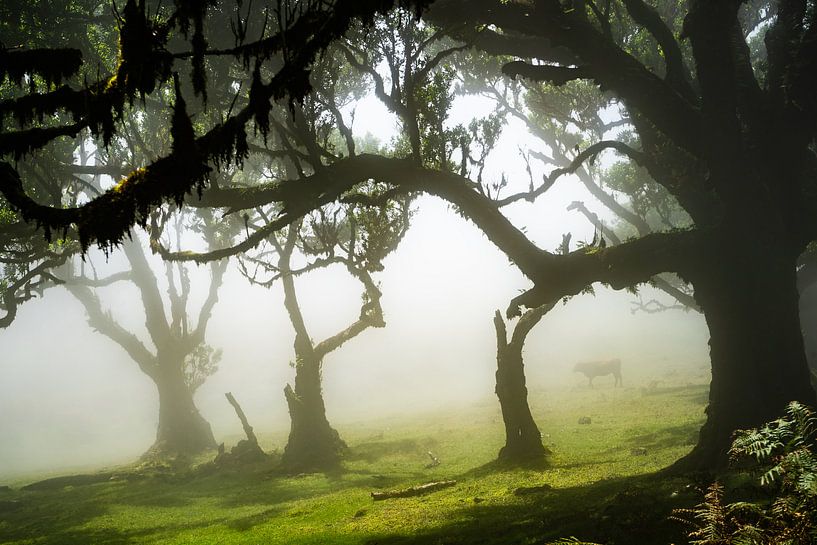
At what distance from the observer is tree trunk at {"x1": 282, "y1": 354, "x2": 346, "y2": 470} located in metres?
22.4

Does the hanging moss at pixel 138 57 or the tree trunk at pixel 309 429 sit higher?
the hanging moss at pixel 138 57

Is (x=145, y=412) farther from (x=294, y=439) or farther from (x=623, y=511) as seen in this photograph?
(x=623, y=511)

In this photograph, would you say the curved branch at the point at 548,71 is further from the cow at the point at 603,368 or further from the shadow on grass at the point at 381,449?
the cow at the point at 603,368

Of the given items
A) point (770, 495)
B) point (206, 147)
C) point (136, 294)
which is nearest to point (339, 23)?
point (206, 147)

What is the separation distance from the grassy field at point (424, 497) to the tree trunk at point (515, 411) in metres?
0.91

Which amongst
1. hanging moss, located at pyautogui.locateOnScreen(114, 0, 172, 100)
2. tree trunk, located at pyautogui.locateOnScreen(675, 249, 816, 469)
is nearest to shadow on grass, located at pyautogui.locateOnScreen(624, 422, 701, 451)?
tree trunk, located at pyautogui.locateOnScreen(675, 249, 816, 469)

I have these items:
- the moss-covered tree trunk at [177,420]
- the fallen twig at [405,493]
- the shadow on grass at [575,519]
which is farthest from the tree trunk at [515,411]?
the moss-covered tree trunk at [177,420]

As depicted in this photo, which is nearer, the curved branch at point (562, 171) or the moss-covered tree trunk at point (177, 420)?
the curved branch at point (562, 171)

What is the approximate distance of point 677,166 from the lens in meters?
16.6

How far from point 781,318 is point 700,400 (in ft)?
54.1

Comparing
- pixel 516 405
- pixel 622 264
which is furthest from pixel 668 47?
pixel 516 405

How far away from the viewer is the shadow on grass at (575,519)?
666cm

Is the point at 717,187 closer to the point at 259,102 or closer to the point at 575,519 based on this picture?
the point at 575,519

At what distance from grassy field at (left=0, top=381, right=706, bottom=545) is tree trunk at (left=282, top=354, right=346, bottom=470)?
96cm
